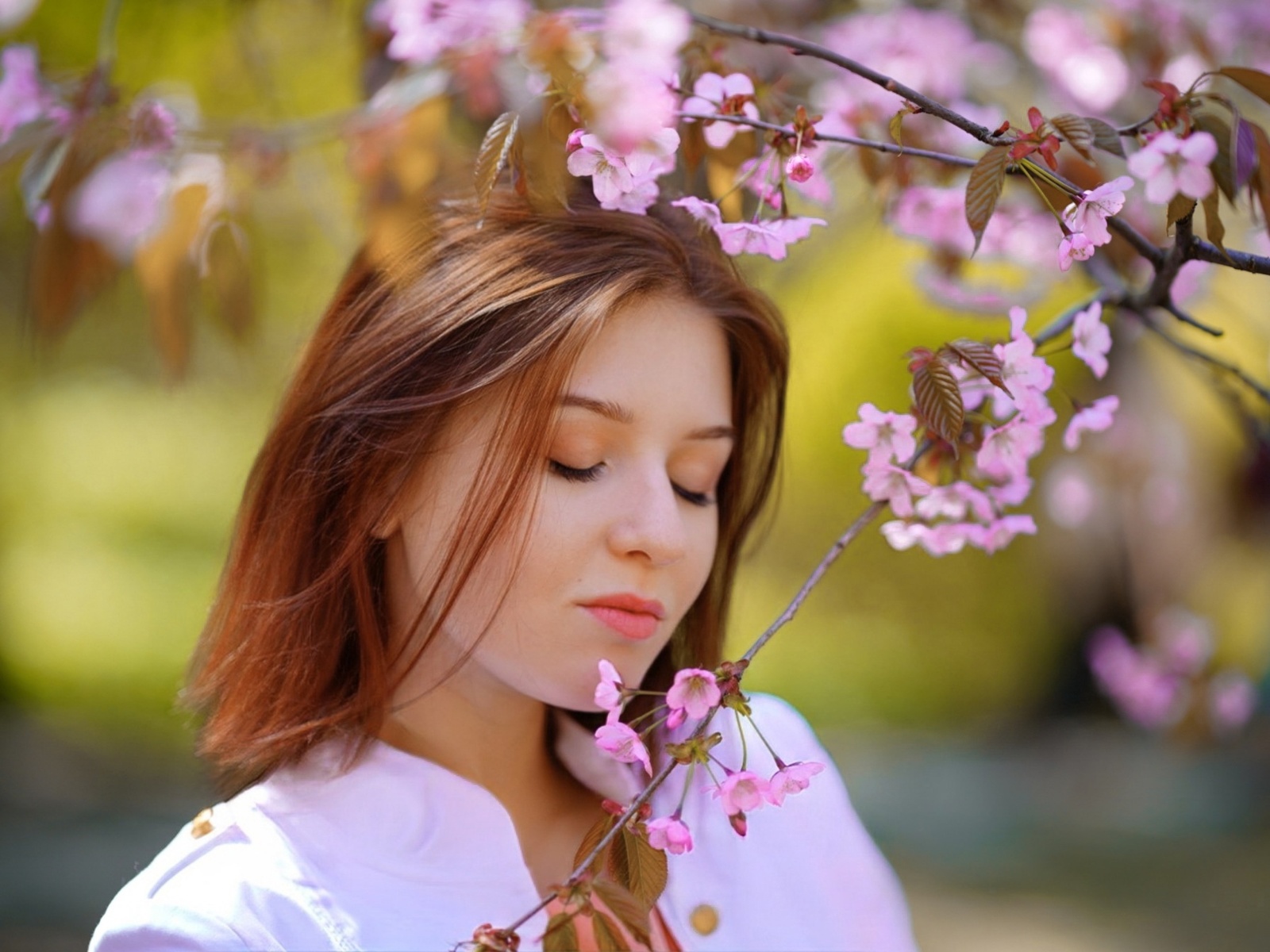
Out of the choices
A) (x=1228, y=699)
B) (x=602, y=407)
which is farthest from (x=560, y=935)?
(x=1228, y=699)

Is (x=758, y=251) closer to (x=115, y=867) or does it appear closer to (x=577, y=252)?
(x=577, y=252)

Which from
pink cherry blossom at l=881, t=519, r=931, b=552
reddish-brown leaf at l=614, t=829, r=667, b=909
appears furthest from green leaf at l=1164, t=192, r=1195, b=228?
reddish-brown leaf at l=614, t=829, r=667, b=909

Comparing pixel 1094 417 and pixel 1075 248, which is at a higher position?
pixel 1075 248

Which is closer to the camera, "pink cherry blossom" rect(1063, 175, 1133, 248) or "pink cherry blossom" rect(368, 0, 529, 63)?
"pink cherry blossom" rect(1063, 175, 1133, 248)

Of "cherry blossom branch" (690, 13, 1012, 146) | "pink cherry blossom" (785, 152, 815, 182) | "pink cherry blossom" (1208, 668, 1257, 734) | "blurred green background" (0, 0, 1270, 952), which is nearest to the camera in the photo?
"cherry blossom branch" (690, 13, 1012, 146)

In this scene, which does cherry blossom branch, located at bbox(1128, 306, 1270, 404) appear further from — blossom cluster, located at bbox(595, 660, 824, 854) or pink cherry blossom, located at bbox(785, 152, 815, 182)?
blossom cluster, located at bbox(595, 660, 824, 854)

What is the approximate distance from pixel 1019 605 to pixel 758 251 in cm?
581

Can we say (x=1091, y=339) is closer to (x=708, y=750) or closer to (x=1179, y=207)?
(x=1179, y=207)

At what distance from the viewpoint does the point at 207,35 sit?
356 centimetres

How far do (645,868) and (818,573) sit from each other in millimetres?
268

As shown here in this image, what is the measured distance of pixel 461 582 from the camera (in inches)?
45.1

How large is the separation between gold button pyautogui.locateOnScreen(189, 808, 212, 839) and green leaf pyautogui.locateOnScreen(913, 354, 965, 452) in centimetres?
73

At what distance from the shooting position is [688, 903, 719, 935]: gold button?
131 cm

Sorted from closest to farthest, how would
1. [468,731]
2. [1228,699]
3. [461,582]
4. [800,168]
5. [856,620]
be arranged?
[800,168], [461,582], [468,731], [1228,699], [856,620]
